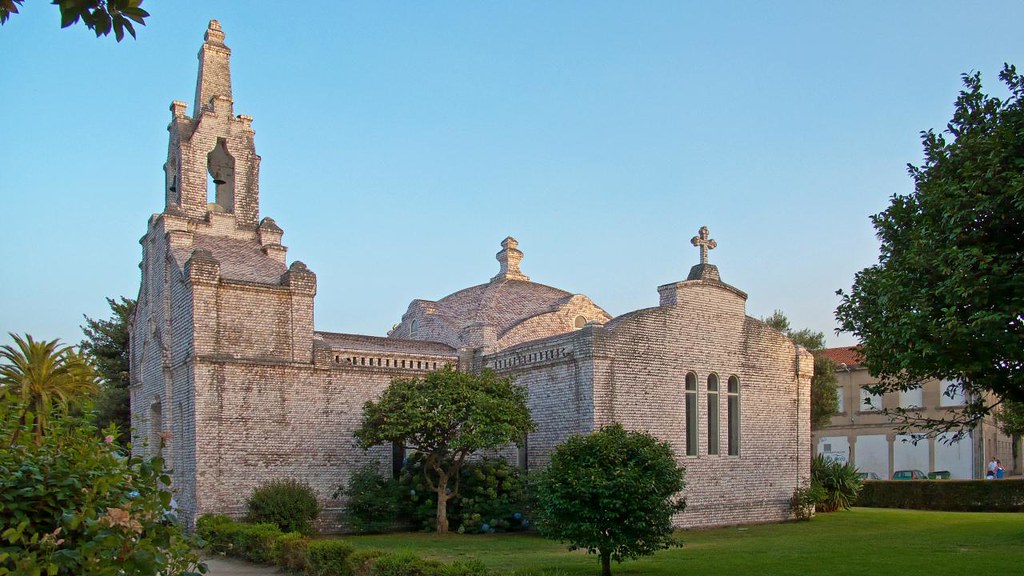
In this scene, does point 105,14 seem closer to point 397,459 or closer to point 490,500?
point 490,500

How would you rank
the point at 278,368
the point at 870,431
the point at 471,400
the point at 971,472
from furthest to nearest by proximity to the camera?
the point at 870,431
the point at 971,472
the point at 278,368
the point at 471,400

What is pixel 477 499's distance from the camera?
952 inches

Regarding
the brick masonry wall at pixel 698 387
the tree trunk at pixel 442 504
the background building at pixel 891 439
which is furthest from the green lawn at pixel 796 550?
the background building at pixel 891 439

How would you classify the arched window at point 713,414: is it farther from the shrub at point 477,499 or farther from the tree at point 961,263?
the tree at point 961,263

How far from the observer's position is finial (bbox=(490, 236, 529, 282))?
34.5 meters

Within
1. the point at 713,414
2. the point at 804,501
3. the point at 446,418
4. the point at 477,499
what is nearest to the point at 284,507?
the point at 446,418

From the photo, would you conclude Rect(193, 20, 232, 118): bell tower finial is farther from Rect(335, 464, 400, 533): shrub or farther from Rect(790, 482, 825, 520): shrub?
Rect(790, 482, 825, 520): shrub

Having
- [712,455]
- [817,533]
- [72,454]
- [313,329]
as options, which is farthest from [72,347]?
[72,454]

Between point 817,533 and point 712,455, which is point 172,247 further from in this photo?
point 817,533

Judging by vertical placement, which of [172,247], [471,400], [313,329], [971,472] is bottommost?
[971,472]

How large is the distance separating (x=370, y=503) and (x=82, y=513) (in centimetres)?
1904

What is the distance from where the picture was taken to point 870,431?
55.2 metres

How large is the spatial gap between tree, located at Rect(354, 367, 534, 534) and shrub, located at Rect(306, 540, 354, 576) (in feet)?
19.1

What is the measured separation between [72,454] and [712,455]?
21.4 meters
